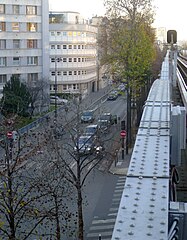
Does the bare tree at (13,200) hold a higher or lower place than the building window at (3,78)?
lower

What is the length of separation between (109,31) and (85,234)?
618 inches

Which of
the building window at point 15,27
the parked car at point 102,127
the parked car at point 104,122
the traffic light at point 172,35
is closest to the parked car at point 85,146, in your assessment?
the parked car at point 102,127

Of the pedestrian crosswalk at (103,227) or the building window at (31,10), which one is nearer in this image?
the pedestrian crosswalk at (103,227)

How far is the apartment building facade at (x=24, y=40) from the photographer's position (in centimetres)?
3472

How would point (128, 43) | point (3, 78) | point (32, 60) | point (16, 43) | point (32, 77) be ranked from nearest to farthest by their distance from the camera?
point (128, 43) < point (3, 78) < point (16, 43) < point (32, 60) < point (32, 77)

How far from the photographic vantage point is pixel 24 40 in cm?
3566

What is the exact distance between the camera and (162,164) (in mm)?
3514

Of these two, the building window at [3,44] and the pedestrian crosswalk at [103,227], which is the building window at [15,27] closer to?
the building window at [3,44]

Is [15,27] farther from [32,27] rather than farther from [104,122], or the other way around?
[104,122]

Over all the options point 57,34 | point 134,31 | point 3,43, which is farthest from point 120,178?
point 57,34

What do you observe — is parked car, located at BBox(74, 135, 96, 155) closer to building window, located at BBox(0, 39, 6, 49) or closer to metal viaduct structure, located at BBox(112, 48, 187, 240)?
metal viaduct structure, located at BBox(112, 48, 187, 240)

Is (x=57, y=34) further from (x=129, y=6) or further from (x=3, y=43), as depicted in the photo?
(x=129, y=6)

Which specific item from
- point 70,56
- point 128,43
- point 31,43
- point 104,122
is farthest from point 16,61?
point 104,122

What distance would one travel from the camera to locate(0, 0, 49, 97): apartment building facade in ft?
114
